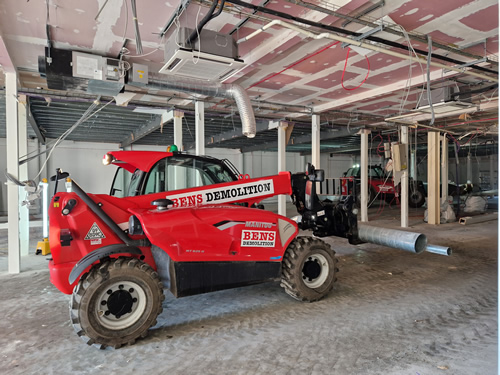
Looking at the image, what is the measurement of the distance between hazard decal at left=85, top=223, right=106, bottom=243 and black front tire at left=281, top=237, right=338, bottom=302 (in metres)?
1.99

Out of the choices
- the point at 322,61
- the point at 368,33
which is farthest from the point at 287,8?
the point at 322,61

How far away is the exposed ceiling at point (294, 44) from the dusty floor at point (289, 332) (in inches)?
126

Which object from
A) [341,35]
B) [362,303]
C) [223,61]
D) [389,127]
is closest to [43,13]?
[223,61]

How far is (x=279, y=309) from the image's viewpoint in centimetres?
364

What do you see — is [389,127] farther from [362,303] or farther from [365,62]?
[362,303]

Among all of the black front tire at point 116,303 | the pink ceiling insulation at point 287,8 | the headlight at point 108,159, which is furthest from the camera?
the pink ceiling insulation at point 287,8

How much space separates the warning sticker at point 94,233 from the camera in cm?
309

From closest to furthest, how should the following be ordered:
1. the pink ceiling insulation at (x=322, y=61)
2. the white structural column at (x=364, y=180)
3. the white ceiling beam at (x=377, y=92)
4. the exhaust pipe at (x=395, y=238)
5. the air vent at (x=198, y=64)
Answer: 1. the air vent at (x=198, y=64)
2. the exhaust pipe at (x=395, y=238)
3. the pink ceiling insulation at (x=322, y=61)
4. the white ceiling beam at (x=377, y=92)
5. the white structural column at (x=364, y=180)

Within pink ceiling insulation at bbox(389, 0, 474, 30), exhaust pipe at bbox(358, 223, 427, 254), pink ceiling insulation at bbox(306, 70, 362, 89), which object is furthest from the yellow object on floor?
pink ceiling insulation at bbox(389, 0, 474, 30)

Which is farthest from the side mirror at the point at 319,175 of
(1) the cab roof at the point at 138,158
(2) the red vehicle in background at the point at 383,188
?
(2) the red vehicle in background at the point at 383,188

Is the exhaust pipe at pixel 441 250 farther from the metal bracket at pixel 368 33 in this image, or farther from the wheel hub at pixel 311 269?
the metal bracket at pixel 368 33

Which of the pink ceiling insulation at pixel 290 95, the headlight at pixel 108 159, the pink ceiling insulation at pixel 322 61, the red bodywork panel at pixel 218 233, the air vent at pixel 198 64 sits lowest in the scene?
the red bodywork panel at pixel 218 233

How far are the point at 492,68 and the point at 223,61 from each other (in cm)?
493

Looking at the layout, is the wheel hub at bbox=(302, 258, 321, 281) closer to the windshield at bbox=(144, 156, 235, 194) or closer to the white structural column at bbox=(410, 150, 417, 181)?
the windshield at bbox=(144, 156, 235, 194)
